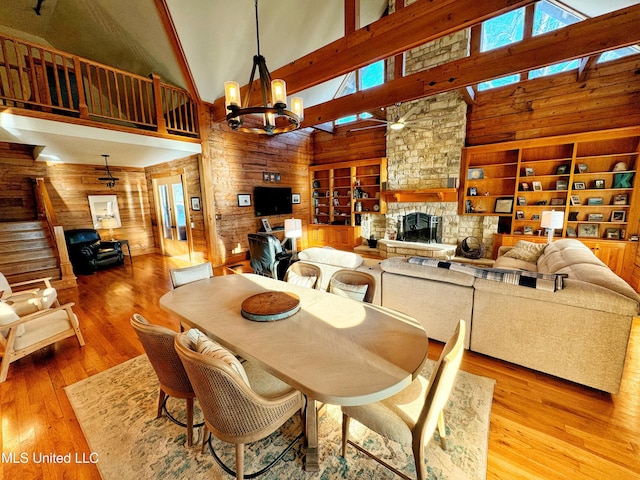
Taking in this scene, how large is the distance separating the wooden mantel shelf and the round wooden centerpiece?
16.6 feet

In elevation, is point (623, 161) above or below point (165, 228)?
above

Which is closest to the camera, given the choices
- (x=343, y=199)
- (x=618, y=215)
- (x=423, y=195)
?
(x=618, y=215)

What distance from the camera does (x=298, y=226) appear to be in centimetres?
520

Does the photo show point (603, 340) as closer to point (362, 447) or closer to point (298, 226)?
point (362, 447)

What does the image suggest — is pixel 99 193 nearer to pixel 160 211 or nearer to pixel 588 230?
pixel 160 211

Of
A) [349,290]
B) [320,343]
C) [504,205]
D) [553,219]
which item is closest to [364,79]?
[504,205]

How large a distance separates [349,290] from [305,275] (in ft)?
1.81

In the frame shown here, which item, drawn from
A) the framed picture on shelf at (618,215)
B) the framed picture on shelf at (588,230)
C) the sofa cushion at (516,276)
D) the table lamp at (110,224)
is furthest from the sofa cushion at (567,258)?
the table lamp at (110,224)

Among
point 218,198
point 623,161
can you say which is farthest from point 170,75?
point 623,161

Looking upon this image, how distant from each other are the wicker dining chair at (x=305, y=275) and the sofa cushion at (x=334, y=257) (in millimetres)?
628

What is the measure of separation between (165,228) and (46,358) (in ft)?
16.2

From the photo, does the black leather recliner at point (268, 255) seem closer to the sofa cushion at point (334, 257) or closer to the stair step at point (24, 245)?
the sofa cushion at point (334, 257)

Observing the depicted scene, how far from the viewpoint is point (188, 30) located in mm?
4090

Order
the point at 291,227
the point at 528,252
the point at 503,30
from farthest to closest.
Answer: the point at 291,227, the point at 503,30, the point at 528,252
